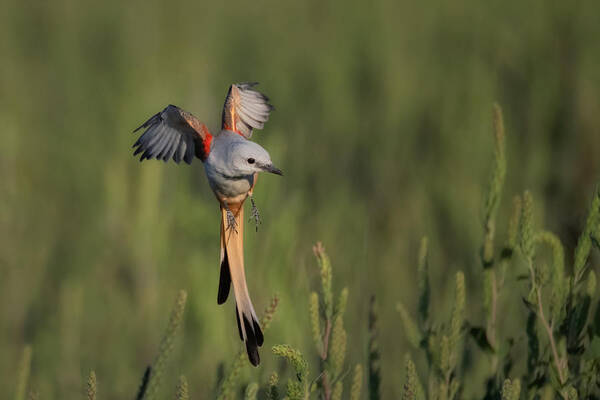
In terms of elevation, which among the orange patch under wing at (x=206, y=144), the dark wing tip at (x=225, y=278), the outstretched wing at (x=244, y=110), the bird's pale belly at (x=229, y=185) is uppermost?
the outstretched wing at (x=244, y=110)

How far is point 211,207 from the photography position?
2.38m

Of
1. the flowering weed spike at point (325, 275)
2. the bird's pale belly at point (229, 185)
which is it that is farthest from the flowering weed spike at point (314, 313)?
the bird's pale belly at point (229, 185)

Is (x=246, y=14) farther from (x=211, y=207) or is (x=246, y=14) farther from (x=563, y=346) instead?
(x=563, y=346)


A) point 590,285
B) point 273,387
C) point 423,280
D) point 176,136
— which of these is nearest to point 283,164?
point 423,280

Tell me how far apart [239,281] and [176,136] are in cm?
14

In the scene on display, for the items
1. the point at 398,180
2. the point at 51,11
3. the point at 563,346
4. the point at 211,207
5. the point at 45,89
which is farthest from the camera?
the point at 51,11

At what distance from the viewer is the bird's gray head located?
695 mm

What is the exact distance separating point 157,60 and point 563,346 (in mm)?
2667

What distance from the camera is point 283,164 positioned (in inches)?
102

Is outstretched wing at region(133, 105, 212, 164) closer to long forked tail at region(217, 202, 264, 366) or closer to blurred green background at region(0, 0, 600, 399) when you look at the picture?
long forked tail at region(217, 202, 264, 366)

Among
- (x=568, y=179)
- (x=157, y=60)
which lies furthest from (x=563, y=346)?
(x=157, y=60)

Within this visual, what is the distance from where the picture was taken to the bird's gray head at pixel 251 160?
0.69 meters

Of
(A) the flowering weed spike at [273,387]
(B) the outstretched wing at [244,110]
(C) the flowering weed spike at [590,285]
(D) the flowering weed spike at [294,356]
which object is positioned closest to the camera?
(B) the outstretched wing at [244,110]

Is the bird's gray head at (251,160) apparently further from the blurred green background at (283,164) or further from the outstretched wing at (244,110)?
the blurred green background at (283,164)
